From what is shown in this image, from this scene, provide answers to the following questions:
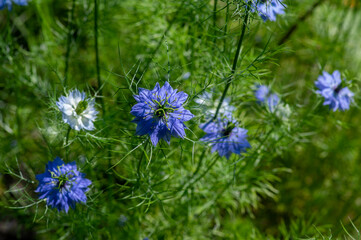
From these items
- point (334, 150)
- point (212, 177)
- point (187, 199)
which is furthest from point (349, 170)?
point (187, 199)

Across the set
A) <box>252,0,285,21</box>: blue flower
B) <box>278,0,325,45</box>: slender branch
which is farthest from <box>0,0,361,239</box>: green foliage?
<box>252,0,285,21</box>: blue flower

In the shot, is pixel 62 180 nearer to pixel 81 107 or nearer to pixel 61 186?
pixel 61 186

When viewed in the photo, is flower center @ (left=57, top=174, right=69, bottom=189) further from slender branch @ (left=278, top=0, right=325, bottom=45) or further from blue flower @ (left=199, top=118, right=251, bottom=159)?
slender branch @ (left=278, top=0, right=325, bottom=45)

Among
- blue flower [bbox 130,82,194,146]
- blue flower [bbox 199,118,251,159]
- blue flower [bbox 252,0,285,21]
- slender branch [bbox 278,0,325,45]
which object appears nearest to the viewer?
blue flower [bbox 130,82,194,146]

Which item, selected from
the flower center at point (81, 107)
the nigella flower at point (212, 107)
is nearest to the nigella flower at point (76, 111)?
the flower center at point (81, 107)

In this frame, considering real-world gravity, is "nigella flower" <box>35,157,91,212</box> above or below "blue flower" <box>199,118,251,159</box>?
below

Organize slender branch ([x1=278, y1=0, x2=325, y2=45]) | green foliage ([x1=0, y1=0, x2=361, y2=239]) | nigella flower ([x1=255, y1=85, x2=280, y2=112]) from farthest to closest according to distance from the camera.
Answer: slender branch ([x1=278, y1=0, x2=325, y2=45]), nigella flower ([x1=255, y1=85, x2=280, y2=112]), green foliage ([x1=0, y1=0, x2=361, y2=239])

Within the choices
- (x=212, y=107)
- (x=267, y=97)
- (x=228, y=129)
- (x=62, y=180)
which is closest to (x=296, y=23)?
(x=267, y=97)

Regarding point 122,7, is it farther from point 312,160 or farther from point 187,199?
point 312,160
